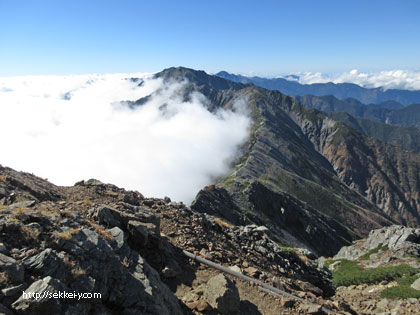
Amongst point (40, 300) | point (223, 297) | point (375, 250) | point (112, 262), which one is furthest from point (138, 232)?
point (375, 250)

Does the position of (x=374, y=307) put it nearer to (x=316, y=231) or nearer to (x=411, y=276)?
(x=411, y=276)

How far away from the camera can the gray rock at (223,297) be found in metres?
12.7

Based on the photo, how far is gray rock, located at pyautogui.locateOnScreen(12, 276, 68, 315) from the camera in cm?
743

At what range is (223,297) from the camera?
42.0 feet

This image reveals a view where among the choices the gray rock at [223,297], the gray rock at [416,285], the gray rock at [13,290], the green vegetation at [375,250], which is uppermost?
the gray rock at [13,290]

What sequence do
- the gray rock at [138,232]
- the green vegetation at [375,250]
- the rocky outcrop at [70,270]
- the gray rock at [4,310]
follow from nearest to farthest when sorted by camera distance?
A: the gray rock at [4,310]
the rocky outcrop at [70,270]
the gray rock at [138,232]
the green vegetation at [375,250]

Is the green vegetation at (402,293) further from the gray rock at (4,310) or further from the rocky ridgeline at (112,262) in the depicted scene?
the gray rock at (4,310)

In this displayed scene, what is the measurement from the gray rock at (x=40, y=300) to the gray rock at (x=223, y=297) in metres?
7.20

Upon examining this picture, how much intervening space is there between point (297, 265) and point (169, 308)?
1726cm

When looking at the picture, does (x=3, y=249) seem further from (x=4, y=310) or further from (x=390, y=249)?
(x=390, y=249)

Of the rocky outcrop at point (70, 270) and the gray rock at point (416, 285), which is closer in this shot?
the rocky outcrop at point (70, 270)

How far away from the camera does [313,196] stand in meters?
196

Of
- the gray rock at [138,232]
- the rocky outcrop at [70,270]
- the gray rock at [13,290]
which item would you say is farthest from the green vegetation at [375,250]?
the gray rock at [13,290]

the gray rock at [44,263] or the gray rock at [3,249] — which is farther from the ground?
the gray rock at [3,249]
